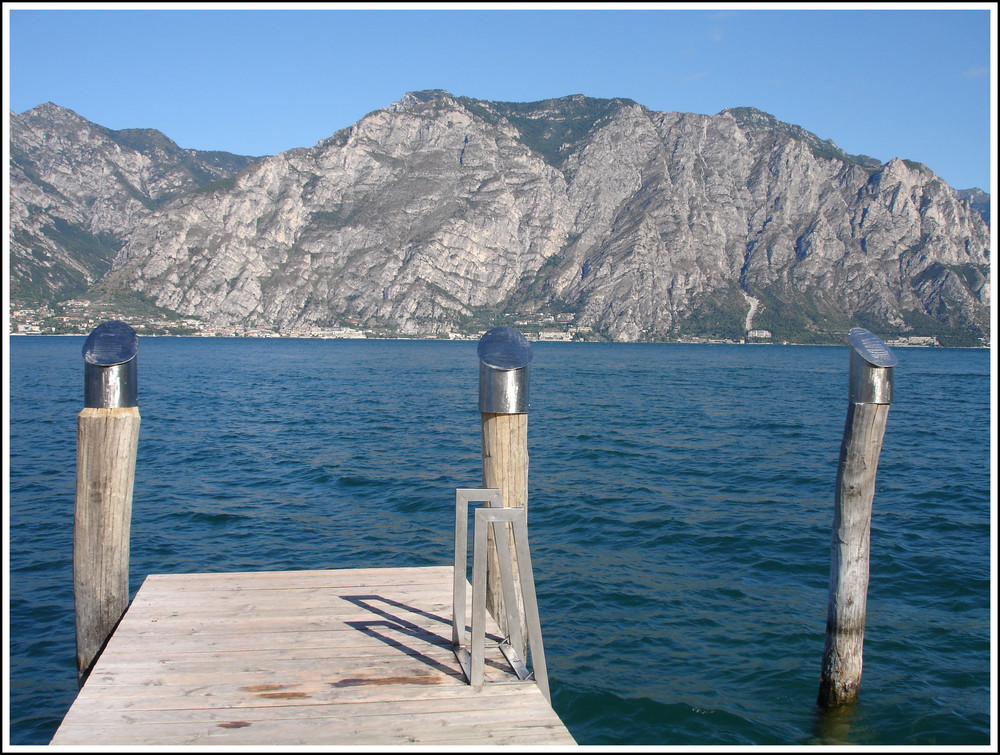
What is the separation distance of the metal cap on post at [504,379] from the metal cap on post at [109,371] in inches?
143

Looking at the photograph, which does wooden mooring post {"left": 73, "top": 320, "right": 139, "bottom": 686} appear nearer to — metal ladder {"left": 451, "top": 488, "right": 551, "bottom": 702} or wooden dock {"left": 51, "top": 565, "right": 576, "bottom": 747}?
wooden dock {"left": 51, "top": 565, "right": 576, "bottom": 747}

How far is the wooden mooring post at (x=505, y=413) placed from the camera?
6.73 metres

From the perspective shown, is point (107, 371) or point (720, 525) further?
point (720, 525)

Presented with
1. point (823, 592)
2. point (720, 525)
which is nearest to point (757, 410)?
point (720, 525)

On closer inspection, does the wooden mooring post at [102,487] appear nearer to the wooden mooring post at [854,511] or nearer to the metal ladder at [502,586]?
the metal ladder at [502,586]

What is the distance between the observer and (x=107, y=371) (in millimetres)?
7258

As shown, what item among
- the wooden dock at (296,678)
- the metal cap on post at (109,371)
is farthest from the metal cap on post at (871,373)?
the metal cap on post at (109,371)

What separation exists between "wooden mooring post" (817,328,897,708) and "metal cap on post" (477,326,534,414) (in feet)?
10.8

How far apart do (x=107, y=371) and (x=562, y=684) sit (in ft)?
21.1

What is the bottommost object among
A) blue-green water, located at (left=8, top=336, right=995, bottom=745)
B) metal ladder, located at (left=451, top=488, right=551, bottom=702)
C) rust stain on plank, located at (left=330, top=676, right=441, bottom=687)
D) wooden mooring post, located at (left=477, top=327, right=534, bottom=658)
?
blue-green water, located at (left=8, top=336, right=995, bottom=745)

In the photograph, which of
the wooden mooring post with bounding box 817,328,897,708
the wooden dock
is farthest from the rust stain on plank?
the wooden mooring post with bounding box 817,328,897,708

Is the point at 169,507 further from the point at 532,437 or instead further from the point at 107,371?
the point at 532,437

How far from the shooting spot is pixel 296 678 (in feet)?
19.4

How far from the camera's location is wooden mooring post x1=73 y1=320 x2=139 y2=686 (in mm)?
7250
